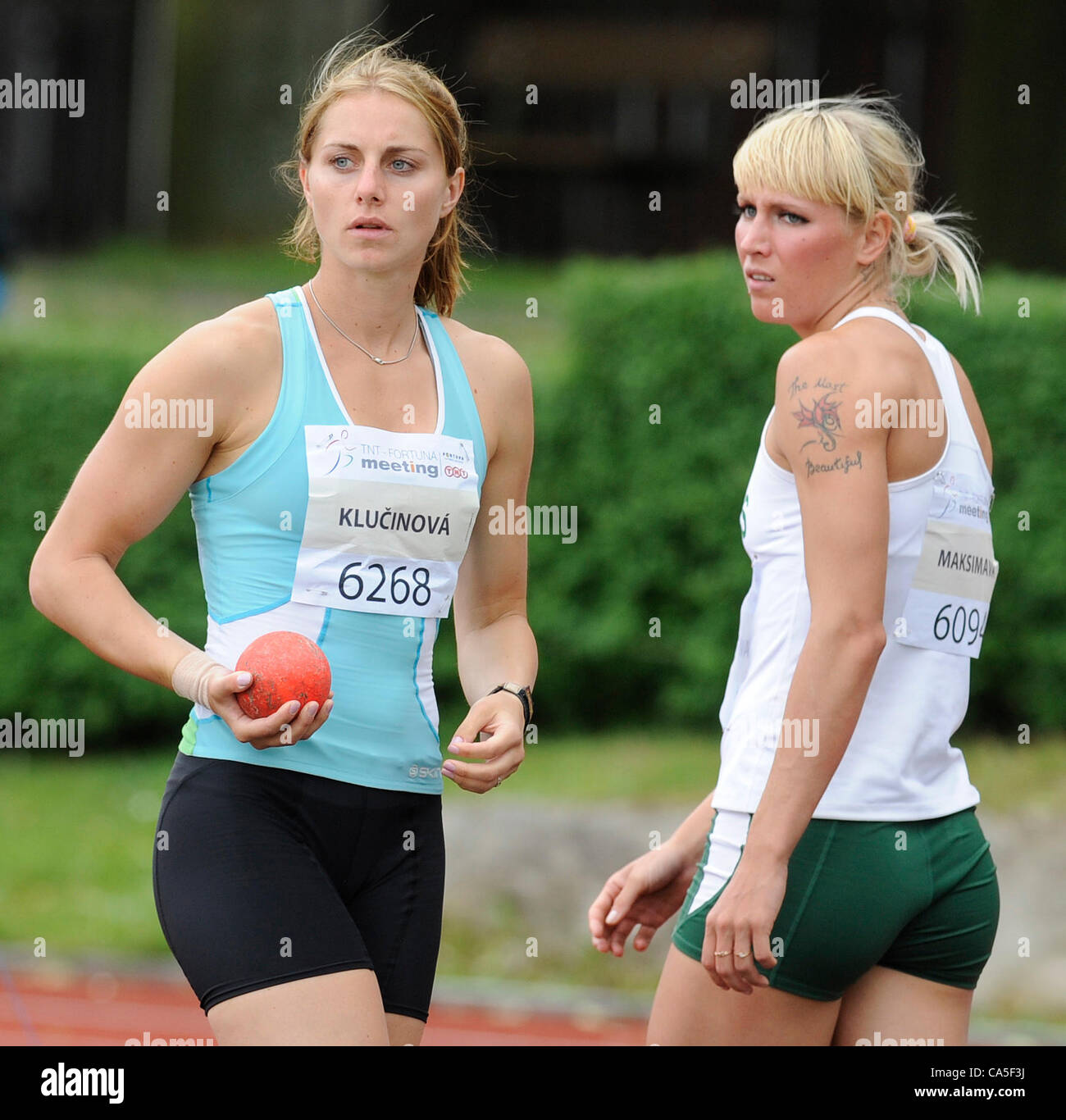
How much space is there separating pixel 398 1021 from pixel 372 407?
1090 mm

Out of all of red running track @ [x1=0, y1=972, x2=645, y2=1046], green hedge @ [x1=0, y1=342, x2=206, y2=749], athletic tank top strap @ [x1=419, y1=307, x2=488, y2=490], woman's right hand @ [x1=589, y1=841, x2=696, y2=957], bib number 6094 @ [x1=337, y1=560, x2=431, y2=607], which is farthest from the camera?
green hedge @ [x1=0, y1=342, x2=206, y2=749]

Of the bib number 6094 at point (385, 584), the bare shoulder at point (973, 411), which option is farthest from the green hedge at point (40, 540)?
the bare shoulder at point (973, 411)

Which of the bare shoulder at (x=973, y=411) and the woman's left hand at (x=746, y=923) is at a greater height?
the bare shoulder at (x=973, y=411)

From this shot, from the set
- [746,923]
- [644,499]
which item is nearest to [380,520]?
[746,923]

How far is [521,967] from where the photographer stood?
6.77m

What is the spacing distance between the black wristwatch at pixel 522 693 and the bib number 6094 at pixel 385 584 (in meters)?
0.32

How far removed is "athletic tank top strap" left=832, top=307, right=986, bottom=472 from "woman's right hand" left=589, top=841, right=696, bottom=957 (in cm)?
101

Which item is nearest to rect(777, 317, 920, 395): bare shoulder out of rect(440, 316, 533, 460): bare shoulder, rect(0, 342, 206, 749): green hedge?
rect(440, 316, 533, 460): bare shoulder

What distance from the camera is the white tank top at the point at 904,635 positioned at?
2.66 m

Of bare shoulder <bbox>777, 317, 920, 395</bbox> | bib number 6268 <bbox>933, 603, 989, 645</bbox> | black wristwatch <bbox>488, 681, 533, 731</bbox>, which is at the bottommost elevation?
black wristwatch <bbox>488, 681, 533, 731</bbox>

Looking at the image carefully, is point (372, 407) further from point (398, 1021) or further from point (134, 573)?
point (134, 573)

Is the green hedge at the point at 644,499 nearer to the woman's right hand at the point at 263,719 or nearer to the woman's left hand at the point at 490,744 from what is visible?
the woman's left hand at the point at 490,744

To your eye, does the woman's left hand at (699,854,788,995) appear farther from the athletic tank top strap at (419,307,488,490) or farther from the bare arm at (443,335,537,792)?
the athletic tank top strap at (419,307,488,490)

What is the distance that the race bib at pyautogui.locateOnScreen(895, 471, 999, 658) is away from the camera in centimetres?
268
